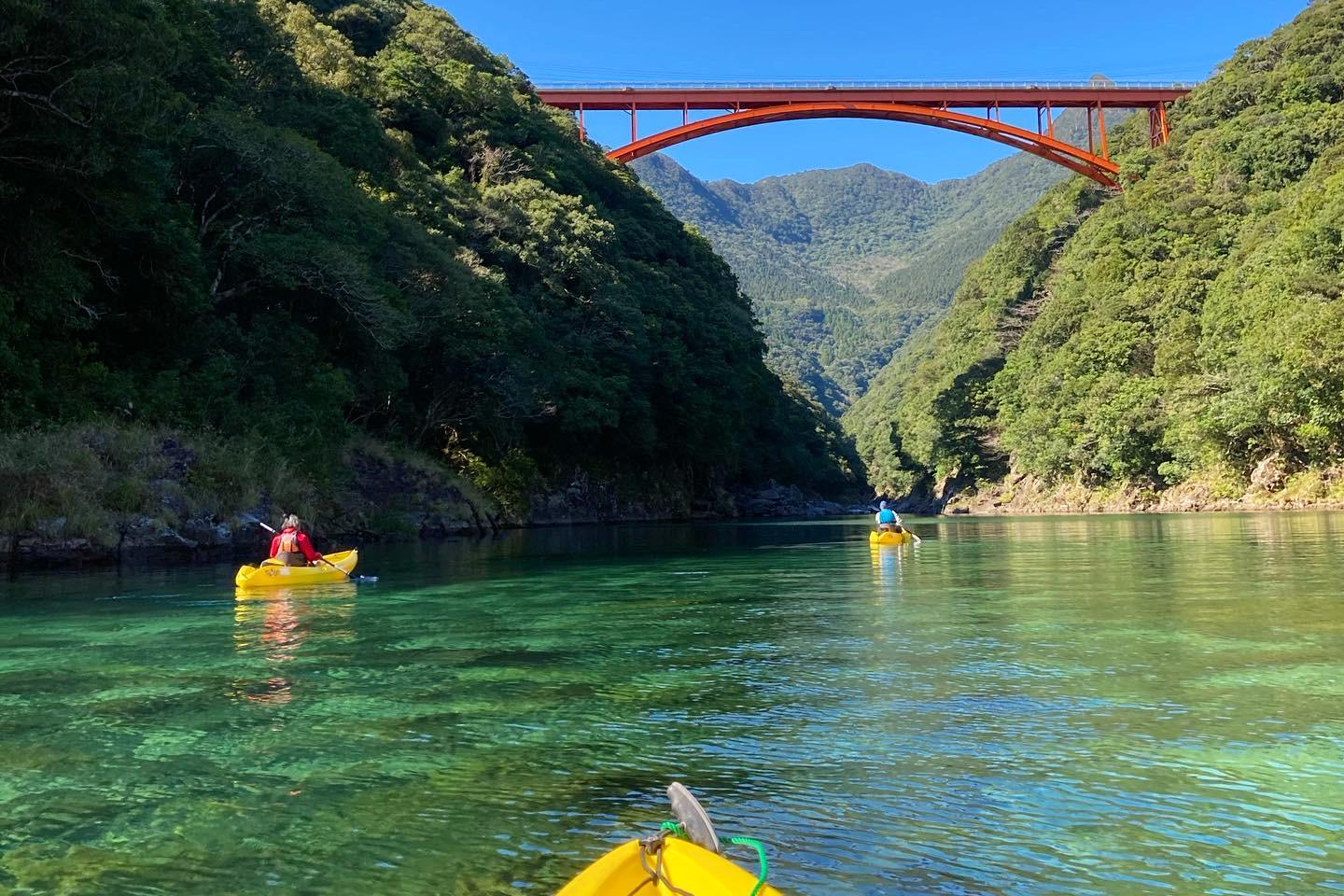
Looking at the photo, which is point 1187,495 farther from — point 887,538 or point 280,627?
point 280,627

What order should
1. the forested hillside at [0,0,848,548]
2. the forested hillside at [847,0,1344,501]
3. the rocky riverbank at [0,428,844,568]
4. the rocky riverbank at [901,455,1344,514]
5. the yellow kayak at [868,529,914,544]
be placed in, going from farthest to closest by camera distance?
the forested hillside at [847,0,1344,501], the rocky riverbank at [901,455,1344,514], the yellow kayak at [868,529,914,544], the forested hillside at [0,0,848,548], the rocky riverbank at [0,428,844,568]

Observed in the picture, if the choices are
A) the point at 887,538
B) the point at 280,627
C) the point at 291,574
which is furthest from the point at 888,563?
the point at 280,627

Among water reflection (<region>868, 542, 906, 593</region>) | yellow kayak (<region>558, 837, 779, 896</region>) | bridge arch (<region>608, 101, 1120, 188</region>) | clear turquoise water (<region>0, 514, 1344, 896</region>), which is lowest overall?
water reflection (<region>868, 542, 906, 593</region>)

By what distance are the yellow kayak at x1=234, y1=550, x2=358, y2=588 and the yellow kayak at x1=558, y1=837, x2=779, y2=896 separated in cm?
1083

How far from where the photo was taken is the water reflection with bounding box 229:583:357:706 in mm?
6418

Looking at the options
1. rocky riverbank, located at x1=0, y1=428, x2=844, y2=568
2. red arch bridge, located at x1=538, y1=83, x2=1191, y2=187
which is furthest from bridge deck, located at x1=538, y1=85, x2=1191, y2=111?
rocky riverbank, located at x1=0, y1=428, x2=844, y2=568

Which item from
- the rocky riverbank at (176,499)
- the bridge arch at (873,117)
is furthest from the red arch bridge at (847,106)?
the rocky riverbank at (176,499)

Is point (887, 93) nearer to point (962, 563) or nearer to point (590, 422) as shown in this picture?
point (590, 422)

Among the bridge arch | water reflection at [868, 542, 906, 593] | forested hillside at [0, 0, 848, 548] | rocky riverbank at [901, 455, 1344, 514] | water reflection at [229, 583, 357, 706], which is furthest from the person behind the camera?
the bridge arch

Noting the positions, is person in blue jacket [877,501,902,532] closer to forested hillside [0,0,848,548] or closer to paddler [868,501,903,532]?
paddler [868,501,903,532]

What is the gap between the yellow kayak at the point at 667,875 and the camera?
2.36 m

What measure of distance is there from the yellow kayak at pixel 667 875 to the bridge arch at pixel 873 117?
5711 centimetres

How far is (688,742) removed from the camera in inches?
191

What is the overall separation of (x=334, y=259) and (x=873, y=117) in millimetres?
43357
